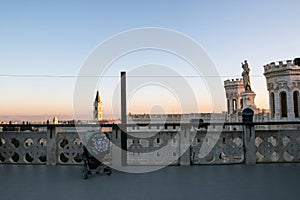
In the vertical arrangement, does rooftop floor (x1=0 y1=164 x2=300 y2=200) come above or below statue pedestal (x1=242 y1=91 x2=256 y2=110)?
below

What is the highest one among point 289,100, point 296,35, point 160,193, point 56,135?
point 296,35

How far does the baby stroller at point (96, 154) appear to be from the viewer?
4406mm

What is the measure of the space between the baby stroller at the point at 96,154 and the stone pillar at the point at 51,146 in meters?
1.14

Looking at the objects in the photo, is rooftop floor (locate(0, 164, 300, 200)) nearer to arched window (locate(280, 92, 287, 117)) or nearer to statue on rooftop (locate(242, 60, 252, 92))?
statue on rooftop (locate(242, 60, 252, 92))

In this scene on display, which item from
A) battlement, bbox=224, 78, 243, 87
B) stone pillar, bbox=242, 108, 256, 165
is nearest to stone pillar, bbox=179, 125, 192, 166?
stone pillar, bbox=242, 108, 256, 165

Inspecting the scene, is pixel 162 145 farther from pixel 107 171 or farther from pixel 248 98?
pixel 248 98

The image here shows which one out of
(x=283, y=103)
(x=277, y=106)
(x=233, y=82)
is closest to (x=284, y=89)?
(x=283, y=103)

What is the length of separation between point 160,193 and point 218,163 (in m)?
2.28

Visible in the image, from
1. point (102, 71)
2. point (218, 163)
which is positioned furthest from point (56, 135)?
point (218, 163)

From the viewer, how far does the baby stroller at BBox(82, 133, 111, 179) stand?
441 cm

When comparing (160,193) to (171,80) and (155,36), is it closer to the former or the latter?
(155,36)

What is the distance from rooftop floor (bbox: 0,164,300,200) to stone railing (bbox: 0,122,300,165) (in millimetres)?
316

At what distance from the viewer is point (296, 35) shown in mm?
12383

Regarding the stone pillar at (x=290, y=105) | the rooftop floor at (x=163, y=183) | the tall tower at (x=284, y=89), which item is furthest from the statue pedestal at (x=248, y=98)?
the rooftop floor at (x=163, y=183)
